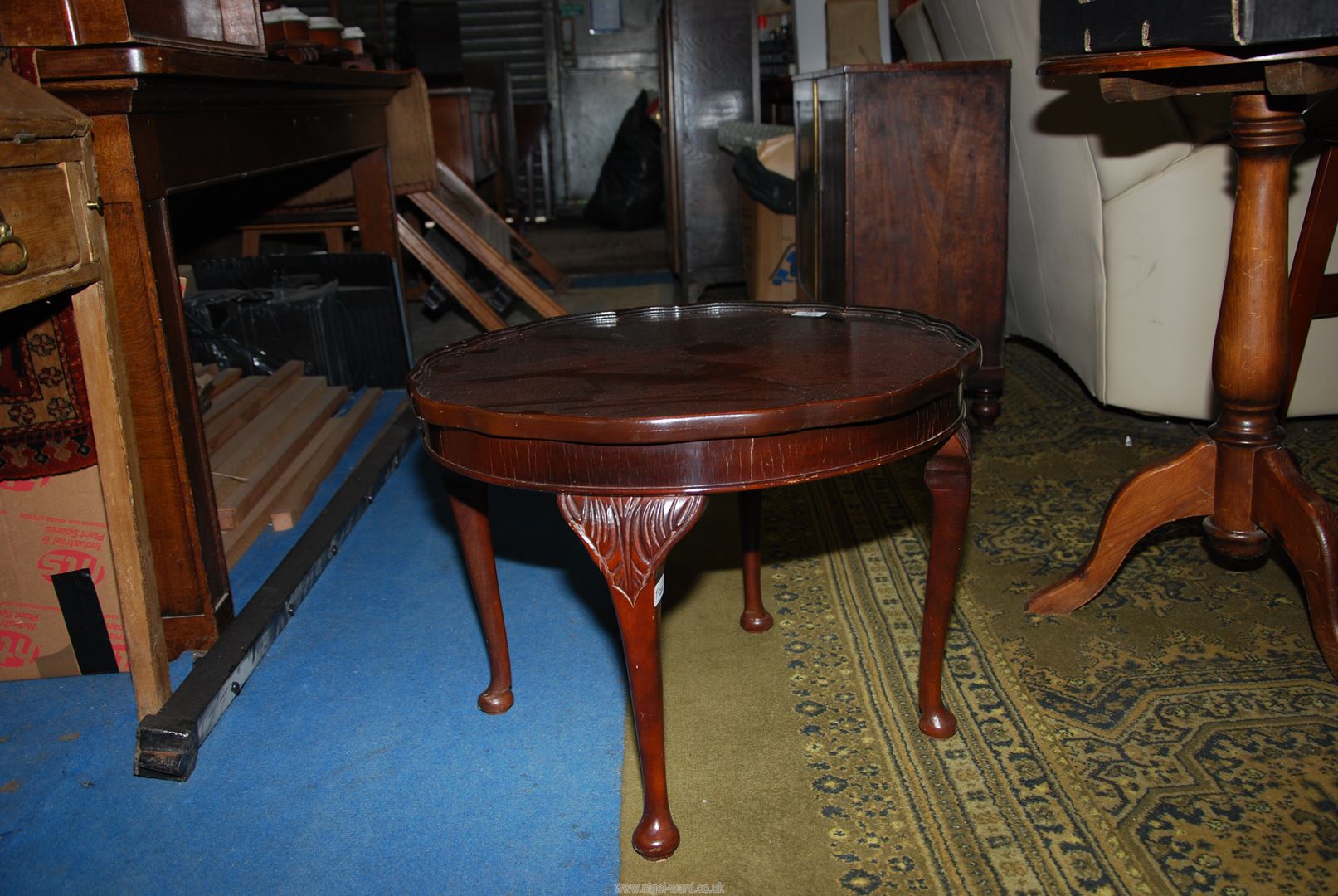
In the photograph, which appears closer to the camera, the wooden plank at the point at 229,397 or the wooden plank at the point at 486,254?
the wooden plank at the point at 229,397

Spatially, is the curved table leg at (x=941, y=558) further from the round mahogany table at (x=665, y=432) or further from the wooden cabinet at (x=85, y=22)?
the wooden cabinet at (x=85, y=22)

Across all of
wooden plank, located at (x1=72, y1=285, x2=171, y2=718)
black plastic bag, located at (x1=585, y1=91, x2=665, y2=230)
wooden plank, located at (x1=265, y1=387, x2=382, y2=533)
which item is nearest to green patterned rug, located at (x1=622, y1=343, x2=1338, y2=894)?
wooden plank, located at (x1=72, y1=285, x2=171, y2=718)

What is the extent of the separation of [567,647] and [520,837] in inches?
17.4

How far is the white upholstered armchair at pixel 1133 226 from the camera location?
6.24 feet

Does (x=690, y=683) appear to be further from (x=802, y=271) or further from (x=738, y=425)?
(x=802, y=271)

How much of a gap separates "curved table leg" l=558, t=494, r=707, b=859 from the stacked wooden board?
1.10 meters

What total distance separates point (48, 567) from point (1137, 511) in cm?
162

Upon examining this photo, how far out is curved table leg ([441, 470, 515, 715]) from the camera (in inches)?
51.1

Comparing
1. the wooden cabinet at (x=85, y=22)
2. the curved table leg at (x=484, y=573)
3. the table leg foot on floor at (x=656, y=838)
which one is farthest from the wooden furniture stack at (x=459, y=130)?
the table leg foot on floor at (x=656, y=838)

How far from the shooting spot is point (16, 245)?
42.7 inches

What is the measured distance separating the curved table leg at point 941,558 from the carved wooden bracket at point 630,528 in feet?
1.09

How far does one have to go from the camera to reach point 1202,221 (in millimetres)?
1917

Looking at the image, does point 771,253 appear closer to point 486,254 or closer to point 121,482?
point 486,254

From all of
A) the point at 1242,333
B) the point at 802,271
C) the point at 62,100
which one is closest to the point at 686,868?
the point at 1242,333
